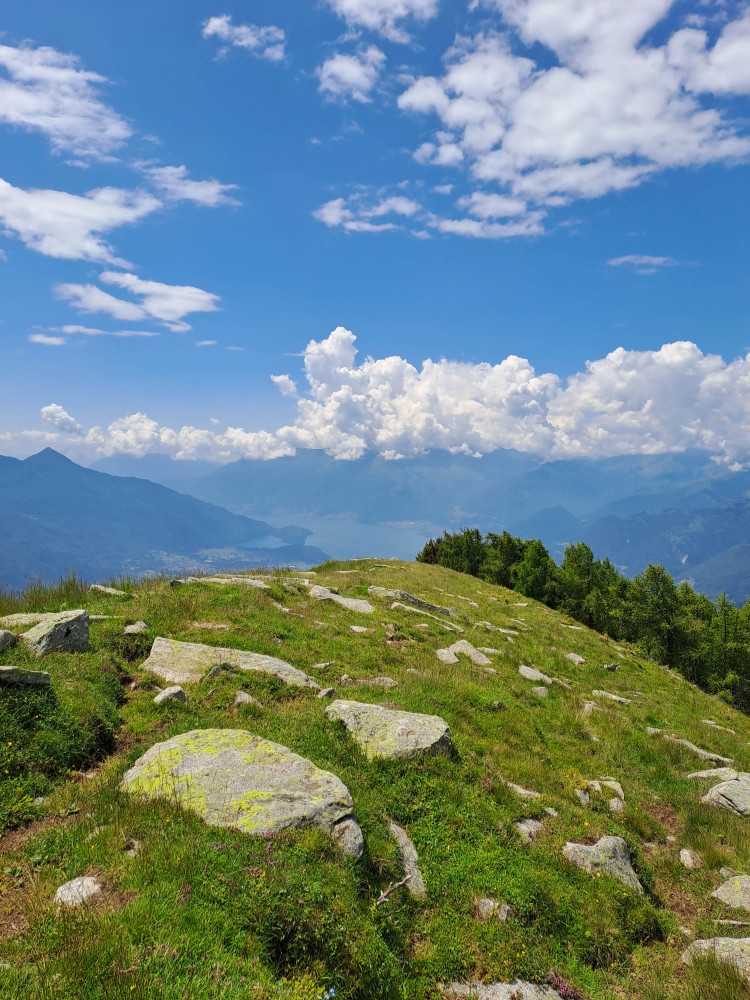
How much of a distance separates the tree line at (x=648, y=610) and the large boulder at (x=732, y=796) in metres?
50.3

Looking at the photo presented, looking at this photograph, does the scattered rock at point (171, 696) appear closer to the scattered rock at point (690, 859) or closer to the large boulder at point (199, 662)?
the large boulder at point (199, 662)

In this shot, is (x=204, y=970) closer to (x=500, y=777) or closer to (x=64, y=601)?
(x=500, y=777)

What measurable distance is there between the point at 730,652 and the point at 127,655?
267 ft

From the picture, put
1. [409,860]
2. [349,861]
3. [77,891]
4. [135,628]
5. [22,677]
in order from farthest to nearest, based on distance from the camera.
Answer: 1. [135,628]
2. [22,677]
3. [409,860]
4. [349,861]
5. [77,891]

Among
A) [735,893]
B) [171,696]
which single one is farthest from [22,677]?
[735,893]

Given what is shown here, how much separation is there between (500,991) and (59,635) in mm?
10854

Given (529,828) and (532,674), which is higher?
(529,828)

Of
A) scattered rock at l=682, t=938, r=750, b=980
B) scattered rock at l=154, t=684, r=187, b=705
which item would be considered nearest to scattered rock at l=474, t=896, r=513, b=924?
scattered rock at l=682, t=938, r=750, b=980

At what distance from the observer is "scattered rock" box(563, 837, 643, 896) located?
348 inches

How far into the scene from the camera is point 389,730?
34.5ft

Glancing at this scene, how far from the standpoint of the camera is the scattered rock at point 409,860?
7.40 m

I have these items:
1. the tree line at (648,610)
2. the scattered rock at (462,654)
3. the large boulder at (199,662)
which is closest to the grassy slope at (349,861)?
the large boulder at (199,662)

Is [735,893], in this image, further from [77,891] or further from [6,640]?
[6,640]

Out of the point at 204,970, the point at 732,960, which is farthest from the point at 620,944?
the point at 204,970
